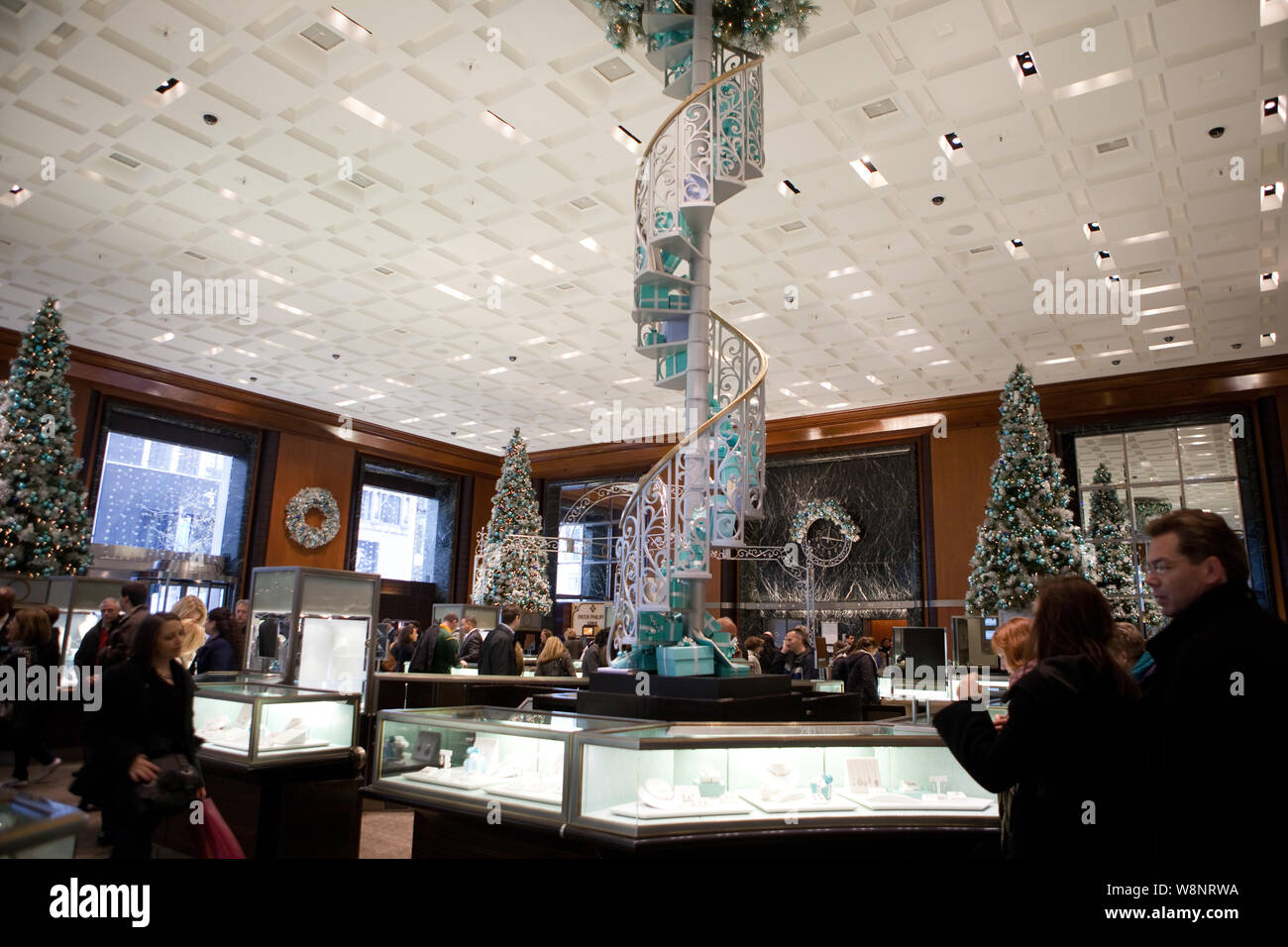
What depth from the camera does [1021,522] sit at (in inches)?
443

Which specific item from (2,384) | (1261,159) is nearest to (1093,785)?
(1261,159)

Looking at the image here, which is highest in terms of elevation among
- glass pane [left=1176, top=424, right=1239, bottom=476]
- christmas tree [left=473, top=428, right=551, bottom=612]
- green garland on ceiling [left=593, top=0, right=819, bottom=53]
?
green garland on ceiling [left=593, top=0, right=819, bottom=53]

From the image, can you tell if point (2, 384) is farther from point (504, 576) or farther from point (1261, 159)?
point (1261, 159)

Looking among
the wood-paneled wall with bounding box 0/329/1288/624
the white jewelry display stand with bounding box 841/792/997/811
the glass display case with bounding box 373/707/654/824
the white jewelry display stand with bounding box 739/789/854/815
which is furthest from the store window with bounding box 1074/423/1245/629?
the glass display case with bounding box 373/707/654/824

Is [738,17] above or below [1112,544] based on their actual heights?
above

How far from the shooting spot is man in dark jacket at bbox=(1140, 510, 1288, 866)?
1.55 meters

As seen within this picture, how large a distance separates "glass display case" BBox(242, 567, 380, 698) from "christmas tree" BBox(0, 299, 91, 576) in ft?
9.96

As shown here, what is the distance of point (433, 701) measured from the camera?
8.68 metres

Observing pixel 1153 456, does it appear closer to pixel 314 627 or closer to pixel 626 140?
pixel 626 140

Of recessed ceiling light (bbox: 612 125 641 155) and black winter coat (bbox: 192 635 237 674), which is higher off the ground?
recessed ceiling light (bbox: 612 125 641 155)

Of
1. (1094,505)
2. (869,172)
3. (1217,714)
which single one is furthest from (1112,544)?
(1217,714)

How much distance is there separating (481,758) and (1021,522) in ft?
32.2

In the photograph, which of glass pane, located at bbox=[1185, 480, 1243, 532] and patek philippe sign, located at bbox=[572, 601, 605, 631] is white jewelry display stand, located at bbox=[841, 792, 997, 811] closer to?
glass pane, located at bbox=[1185, 480, 1243, 532]

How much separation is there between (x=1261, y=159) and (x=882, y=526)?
8.98 m
